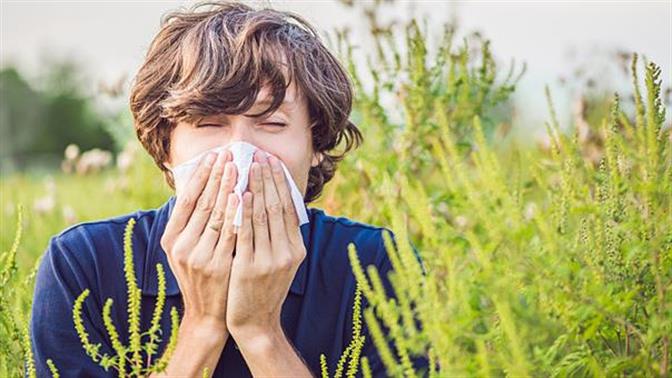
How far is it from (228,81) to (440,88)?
1.53 metres

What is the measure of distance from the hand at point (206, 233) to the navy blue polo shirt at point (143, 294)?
0.18 meters

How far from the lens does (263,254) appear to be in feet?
8.34

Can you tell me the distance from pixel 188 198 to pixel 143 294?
31cm

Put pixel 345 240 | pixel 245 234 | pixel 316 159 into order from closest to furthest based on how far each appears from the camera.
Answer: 1. pixel 245 234
2. pixel 345 240
3. pixel 316 159

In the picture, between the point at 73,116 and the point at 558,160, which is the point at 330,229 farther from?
the point at 73,116

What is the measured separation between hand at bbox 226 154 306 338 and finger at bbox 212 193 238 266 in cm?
2

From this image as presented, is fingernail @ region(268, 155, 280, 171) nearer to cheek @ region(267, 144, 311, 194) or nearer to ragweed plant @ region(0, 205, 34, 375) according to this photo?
cheek @ region(267, 144, 311, 194)

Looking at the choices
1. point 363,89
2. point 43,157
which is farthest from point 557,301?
point 43,157

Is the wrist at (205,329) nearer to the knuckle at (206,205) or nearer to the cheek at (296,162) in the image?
the knuckle at (206,205)

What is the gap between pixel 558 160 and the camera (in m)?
2.20

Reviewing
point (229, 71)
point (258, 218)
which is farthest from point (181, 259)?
point (229, 71)

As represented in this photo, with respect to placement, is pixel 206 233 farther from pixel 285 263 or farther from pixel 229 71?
pixel 229 71

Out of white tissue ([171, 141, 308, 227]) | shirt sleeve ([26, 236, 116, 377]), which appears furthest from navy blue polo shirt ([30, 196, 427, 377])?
white tissue ([171, 141, 308, 227])

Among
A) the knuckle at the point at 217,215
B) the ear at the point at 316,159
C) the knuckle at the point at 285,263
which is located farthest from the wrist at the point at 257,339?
the ear at the point at 316,159
